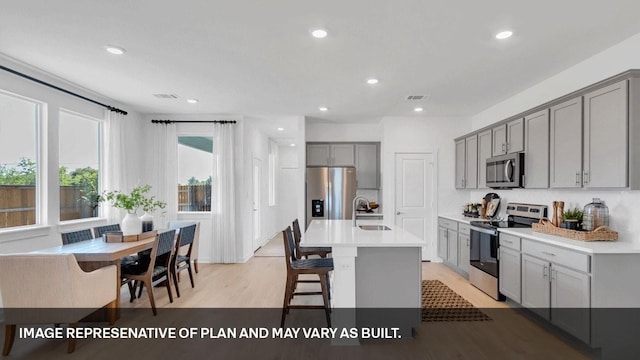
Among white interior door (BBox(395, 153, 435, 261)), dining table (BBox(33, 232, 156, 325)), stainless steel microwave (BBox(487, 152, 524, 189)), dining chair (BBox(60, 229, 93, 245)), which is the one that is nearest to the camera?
dining table (BBox(33, 232, 156, 325))

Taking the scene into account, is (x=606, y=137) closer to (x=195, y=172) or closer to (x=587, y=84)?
(x=587, y=84)

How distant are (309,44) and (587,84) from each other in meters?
2.76

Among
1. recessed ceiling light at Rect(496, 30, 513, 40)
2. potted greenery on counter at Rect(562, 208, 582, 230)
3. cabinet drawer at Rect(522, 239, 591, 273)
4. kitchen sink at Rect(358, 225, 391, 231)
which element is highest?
recessed ceiling light at Rect(496, 30, 513, 40)

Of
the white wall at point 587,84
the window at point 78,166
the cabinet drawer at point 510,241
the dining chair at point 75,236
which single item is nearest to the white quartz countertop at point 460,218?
the white wall at point 587,84

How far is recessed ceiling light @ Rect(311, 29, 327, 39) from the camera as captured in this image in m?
2.74

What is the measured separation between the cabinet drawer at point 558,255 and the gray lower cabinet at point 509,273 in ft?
0.69

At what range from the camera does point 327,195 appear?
240 inches

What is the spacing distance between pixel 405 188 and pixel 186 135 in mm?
3992

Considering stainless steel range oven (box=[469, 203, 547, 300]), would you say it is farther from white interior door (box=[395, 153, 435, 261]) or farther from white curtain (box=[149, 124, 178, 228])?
white curtain (box=[149, 124, 178, 228])

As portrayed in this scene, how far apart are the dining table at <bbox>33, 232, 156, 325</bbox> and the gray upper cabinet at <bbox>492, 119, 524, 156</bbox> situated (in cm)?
438

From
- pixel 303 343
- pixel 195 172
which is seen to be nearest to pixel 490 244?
pixel 303 343

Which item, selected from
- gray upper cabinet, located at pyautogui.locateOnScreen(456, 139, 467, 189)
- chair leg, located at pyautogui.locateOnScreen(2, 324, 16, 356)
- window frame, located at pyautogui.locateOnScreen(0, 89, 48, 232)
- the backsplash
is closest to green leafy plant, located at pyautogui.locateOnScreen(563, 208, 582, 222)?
the backsplash

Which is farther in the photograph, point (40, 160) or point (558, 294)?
point (40, 160)

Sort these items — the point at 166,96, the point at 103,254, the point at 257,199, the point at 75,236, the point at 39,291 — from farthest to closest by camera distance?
the point at 257,199 → the point at 166,96 → the point at 75,236 → the point at 103,254 → the point at 39,291
